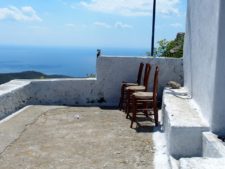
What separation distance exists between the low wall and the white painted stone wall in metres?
2.52

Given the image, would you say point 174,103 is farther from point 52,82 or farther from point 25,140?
point 52,82

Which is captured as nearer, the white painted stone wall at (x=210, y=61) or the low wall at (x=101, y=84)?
the white painted stone wall at (x=210, y=61)

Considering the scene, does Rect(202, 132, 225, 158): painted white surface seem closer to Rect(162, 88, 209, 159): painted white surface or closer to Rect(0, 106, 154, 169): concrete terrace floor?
Rect(162, 88, 209, 159): painted white surface

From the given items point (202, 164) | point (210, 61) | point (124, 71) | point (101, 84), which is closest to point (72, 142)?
point (210, 61)

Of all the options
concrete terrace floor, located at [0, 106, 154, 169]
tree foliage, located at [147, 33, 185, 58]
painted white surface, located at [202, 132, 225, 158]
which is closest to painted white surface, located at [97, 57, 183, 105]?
concrete terrace floor, located at [0, 106, 154, 169]

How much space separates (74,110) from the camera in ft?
27.3

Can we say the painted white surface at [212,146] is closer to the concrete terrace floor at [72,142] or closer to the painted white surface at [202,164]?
the painted white surface at [202,164]

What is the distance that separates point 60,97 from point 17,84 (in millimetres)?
1063

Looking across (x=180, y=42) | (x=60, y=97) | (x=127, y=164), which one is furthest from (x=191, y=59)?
(x=180, y=42)

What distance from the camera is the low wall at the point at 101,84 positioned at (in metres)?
8.87

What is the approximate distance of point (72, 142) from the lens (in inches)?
233

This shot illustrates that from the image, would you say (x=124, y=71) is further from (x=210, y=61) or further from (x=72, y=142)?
(x=210, y=61)

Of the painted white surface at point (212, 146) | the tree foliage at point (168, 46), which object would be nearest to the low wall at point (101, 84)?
the tree foliage at point (168, 46)

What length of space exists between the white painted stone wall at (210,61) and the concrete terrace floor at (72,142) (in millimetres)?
957
